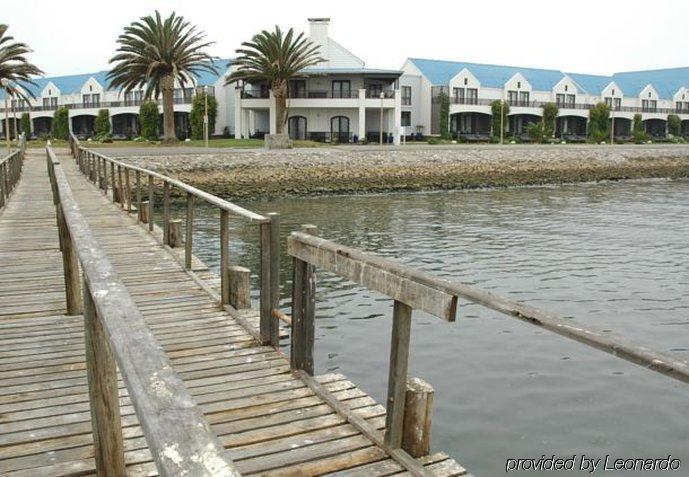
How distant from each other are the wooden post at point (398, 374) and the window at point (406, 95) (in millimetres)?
71999

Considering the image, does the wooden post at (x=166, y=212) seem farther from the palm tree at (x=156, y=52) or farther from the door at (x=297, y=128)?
the door at (x=297, y=128)

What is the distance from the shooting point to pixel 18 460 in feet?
13.0

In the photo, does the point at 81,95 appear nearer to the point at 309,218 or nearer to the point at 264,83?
the point at 264,83

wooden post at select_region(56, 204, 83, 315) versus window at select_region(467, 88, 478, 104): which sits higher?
window at select_region(467, 88, 478, 104)

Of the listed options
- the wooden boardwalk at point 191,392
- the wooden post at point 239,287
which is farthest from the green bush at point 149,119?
the wooden post at point 239,287

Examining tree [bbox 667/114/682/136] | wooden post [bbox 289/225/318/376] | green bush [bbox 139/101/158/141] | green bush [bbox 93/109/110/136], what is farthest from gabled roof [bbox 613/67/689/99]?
wooden post [bbox 289/225/318/376]

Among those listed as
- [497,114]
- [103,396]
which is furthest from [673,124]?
[103,396]

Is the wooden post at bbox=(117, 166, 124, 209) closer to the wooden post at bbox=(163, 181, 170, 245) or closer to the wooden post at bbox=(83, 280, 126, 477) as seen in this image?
the wooden post at bbox=(163, 181, 170, 245)

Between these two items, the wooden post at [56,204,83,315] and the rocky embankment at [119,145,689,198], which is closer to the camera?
the wooden post at [56,204,83,315]

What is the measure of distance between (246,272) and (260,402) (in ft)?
8.46

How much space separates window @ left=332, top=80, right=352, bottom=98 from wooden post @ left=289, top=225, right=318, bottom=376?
61.6 meters

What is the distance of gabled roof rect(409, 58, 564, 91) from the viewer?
76.1 meters

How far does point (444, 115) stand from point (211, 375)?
6806 cm

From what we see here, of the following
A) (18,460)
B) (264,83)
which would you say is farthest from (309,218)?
(264,83)
